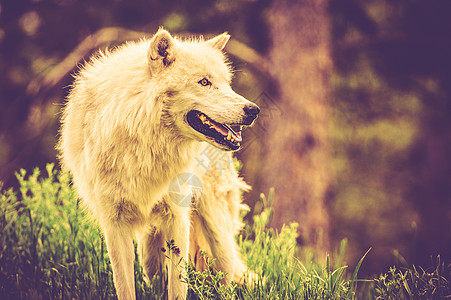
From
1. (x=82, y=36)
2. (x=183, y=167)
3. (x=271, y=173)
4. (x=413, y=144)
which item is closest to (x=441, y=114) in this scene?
(x=413, y=144)

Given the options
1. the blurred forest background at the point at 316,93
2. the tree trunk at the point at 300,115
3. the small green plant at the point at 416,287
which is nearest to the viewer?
the small green plant at the point at 416,287

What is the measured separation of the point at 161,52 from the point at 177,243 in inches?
53.0

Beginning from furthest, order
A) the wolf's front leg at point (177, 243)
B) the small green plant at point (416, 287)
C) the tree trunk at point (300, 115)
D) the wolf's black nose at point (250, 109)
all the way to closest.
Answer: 1. the tree trunk at point (300, 115)
2. the wolf's front leg at point (177, 243)
3. the small green plant at point (416, 287)
4. the wolf's black nose at point (250, 109)

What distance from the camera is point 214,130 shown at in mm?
3178

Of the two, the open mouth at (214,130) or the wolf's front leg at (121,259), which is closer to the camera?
the open mouth at (214,130)

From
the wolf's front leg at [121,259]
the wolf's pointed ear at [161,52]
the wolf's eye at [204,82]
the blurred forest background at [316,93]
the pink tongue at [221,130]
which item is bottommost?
the wolf's front leg at [121,259]

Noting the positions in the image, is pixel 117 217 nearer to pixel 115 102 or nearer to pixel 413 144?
pixel 115 102

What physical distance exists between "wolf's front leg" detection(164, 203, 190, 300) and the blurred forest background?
239 centimetres

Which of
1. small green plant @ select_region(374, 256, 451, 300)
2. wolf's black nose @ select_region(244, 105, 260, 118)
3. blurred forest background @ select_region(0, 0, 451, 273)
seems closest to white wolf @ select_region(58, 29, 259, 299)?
wolf's black nose @ select_region(244, 105, 260, 118)

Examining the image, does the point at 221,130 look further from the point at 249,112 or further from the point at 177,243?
the point at 177,243

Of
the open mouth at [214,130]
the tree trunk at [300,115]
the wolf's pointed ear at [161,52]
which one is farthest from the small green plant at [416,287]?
the tree trunk at [300,115]

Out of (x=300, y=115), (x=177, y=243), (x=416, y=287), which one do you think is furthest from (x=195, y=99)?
(x=300, y=115)

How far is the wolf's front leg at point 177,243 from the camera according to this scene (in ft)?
11.1

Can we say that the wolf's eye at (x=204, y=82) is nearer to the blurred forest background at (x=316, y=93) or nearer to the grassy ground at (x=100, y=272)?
the grassy ground at (x=100, y=272)
